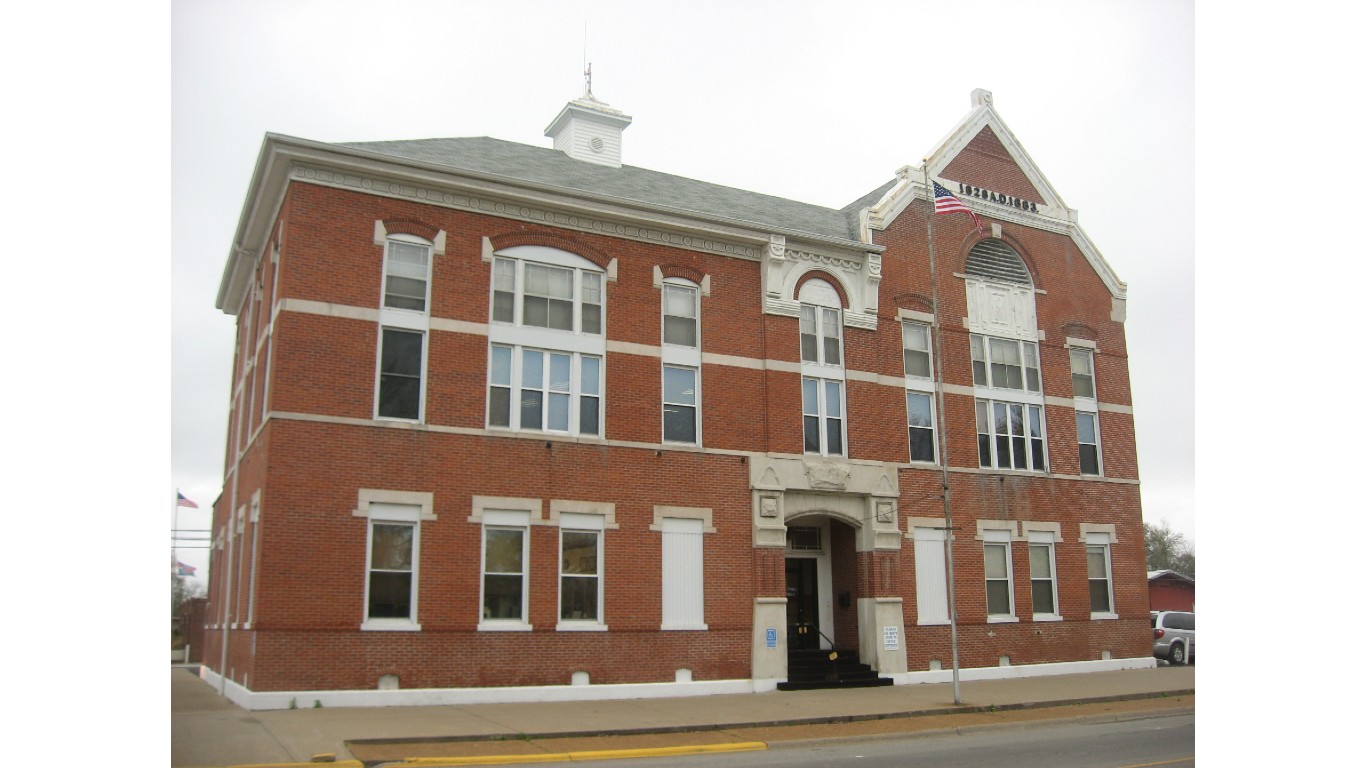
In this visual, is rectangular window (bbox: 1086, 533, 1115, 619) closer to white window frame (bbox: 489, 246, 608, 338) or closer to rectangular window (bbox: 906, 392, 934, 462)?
rectangular window (bbox: 906, 392, 934, 462)

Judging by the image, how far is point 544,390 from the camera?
→ 21.1m

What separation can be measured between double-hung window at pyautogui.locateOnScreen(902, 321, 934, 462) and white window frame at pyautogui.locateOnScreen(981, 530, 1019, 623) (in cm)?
253

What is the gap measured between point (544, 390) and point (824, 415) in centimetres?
675

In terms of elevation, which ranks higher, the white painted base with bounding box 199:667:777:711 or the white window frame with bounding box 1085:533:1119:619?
the white window frame with bounding box 1085:533:1119:619

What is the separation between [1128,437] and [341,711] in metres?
21.7

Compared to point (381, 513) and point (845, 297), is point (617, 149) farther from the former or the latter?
point (381, 513)

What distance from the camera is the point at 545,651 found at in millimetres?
19875

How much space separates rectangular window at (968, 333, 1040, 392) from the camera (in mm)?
26750

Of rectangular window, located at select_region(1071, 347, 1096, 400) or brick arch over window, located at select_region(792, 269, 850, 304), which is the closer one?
brick arch over window, located at select_region(792, 269, 850, 304)

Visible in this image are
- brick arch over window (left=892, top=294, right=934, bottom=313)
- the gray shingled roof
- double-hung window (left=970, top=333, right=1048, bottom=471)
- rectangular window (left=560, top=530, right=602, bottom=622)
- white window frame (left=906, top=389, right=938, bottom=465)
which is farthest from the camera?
double-hung window (left=970, top=333, right=1048, bottom=471)

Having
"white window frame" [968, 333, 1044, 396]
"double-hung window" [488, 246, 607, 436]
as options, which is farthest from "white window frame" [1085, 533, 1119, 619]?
"double-hung window" [488, 246, 607, 436]

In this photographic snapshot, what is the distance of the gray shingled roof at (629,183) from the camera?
2200 cm

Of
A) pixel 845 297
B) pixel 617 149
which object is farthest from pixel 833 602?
pixel 617 149

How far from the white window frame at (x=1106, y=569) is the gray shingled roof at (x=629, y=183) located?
10.4 m
